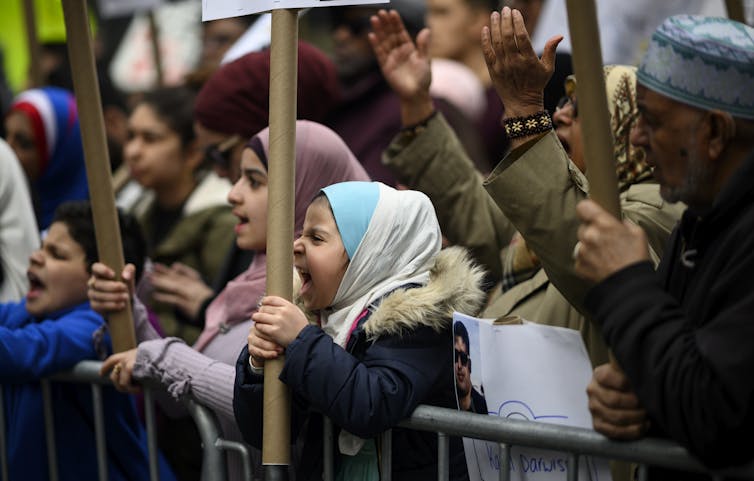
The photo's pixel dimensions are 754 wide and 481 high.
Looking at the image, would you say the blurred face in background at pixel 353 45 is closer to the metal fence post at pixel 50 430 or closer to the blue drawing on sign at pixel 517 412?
the metal fence post at pixel 50 430

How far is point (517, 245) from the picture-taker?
371cm

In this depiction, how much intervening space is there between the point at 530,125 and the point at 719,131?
1.89 ft

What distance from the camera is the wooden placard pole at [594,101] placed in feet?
7.85

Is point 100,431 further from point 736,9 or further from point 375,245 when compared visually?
point 736,9

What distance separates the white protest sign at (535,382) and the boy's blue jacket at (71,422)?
1.47 m

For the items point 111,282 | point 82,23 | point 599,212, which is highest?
point 82,23

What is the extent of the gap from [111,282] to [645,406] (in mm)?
1922

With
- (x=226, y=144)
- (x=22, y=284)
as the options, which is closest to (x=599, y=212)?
(x=226, y=144)

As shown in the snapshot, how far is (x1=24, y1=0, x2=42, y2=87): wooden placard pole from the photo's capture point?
6230 mm

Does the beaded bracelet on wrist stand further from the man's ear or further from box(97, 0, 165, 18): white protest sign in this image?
box(97, 0, 165, 18): white protest sign

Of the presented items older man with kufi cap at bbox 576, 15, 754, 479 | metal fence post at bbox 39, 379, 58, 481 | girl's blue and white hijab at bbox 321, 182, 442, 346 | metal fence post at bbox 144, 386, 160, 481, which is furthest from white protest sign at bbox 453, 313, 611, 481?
metal fence post at bbox 39, 379, 58, 481

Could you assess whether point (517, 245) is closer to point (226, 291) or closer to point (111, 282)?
point (226, 291)

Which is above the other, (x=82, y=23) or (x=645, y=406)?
(x=82, y=23)

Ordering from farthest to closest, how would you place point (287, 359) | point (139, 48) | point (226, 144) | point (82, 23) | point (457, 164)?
point (139, 48) → point (226, 144) → point (457, 164) → point (82, 23) → point (287, 359)
